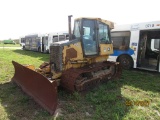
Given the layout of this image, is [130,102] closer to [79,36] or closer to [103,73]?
[103,73]

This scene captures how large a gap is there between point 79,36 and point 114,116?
294 centimetres

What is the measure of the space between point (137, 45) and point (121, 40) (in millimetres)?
1379

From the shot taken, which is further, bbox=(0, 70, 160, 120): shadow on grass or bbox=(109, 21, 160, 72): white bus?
bbox=(109, 21, 160, 72): white bus

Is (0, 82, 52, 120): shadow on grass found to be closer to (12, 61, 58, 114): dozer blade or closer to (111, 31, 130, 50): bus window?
(12, 61, 58, 114): dozer blade

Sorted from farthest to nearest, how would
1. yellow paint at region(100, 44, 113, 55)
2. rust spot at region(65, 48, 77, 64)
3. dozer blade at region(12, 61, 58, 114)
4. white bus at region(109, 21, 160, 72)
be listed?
white bus at region(109, 21, 160, 72) < yellow paint at region(100, 44, 113, 55) < rust spot at region(65, 48, 77, 64) < dozer blade at region(12, 61, 58, 114)

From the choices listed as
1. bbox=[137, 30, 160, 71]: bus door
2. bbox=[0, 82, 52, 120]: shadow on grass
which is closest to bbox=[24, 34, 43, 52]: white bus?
bbox=[137, 30, 160, 71]: bus door

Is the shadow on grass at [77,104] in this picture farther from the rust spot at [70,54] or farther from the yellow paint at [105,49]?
the yellow paint at [105,49]

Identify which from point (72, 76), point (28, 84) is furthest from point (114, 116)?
point (28, 84)

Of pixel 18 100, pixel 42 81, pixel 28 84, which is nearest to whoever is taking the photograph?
pixel 42 81

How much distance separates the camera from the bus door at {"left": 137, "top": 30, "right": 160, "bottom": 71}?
9469mm

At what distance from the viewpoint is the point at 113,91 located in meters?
5.84

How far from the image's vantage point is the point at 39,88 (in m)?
4.88

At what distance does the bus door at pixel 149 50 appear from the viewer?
947cm

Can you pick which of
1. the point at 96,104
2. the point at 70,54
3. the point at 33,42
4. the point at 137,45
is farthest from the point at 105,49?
the point at 33,42
